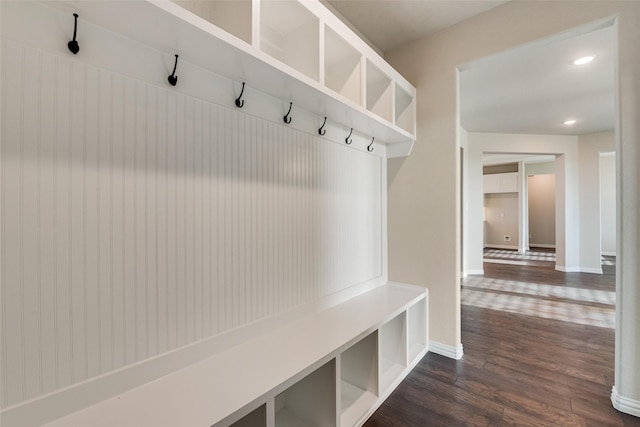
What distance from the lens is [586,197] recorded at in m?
5.05

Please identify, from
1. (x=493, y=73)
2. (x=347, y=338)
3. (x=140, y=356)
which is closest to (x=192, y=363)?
(x=140, y=356)

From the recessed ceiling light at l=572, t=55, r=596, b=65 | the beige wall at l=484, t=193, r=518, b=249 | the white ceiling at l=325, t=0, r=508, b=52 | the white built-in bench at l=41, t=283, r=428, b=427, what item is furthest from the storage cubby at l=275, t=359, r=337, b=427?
the beige wall at l=484, t=193, r=518, b=249

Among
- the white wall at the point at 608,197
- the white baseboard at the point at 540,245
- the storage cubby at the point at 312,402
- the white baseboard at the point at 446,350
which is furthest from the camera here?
the white baseboard at the point at 540,245

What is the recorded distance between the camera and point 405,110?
226cm

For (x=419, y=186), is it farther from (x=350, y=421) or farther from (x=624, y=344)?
(x=350, y=421)

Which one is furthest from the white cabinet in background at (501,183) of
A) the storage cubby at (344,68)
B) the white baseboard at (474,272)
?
the storage cubby at (344,68)

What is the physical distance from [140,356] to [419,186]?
202 centimetres

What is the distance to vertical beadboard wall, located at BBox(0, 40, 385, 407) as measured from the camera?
0.76 metres

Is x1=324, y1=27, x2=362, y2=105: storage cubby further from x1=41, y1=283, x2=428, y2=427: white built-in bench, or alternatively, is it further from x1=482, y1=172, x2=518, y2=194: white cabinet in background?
x1=482, y1=172, x2=518, y2=194: white cabinet in background

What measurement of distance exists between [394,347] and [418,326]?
1.17 ft

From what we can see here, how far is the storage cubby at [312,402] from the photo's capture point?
127 cm

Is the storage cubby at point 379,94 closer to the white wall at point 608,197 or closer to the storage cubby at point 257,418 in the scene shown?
the storage cubby at point 257,418

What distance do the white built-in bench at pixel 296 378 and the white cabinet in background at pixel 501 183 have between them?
6.80 metres

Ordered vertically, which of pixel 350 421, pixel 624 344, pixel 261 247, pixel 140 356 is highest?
pixel 261 247
